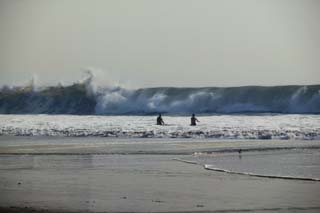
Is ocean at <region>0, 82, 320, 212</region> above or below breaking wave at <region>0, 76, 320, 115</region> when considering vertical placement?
below

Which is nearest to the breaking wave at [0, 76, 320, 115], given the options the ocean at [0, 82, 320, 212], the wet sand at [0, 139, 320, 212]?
the ocean at [0, 82, 320, 212]

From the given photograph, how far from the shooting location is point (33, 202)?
9.62 meters

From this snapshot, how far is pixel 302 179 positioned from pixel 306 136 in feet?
53.8

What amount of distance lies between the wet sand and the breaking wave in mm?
47453

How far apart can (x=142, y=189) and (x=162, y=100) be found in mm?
59897

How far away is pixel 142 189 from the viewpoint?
35.5 feet

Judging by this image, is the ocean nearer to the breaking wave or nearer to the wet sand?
the wet sand

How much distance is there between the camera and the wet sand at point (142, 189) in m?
9.12

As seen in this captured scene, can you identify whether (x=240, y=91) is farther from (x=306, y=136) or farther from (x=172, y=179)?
(x=172, y=179)

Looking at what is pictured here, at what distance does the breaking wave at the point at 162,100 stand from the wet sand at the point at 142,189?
1868 inches

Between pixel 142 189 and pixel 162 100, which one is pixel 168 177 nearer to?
pixel 142 189

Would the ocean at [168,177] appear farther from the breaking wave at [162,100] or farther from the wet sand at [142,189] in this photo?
the breaking wave at [162,100]

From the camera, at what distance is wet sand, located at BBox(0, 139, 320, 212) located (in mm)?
Result: 9125

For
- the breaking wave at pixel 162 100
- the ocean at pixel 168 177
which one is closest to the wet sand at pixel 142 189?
the ocean at pixel 168 177
